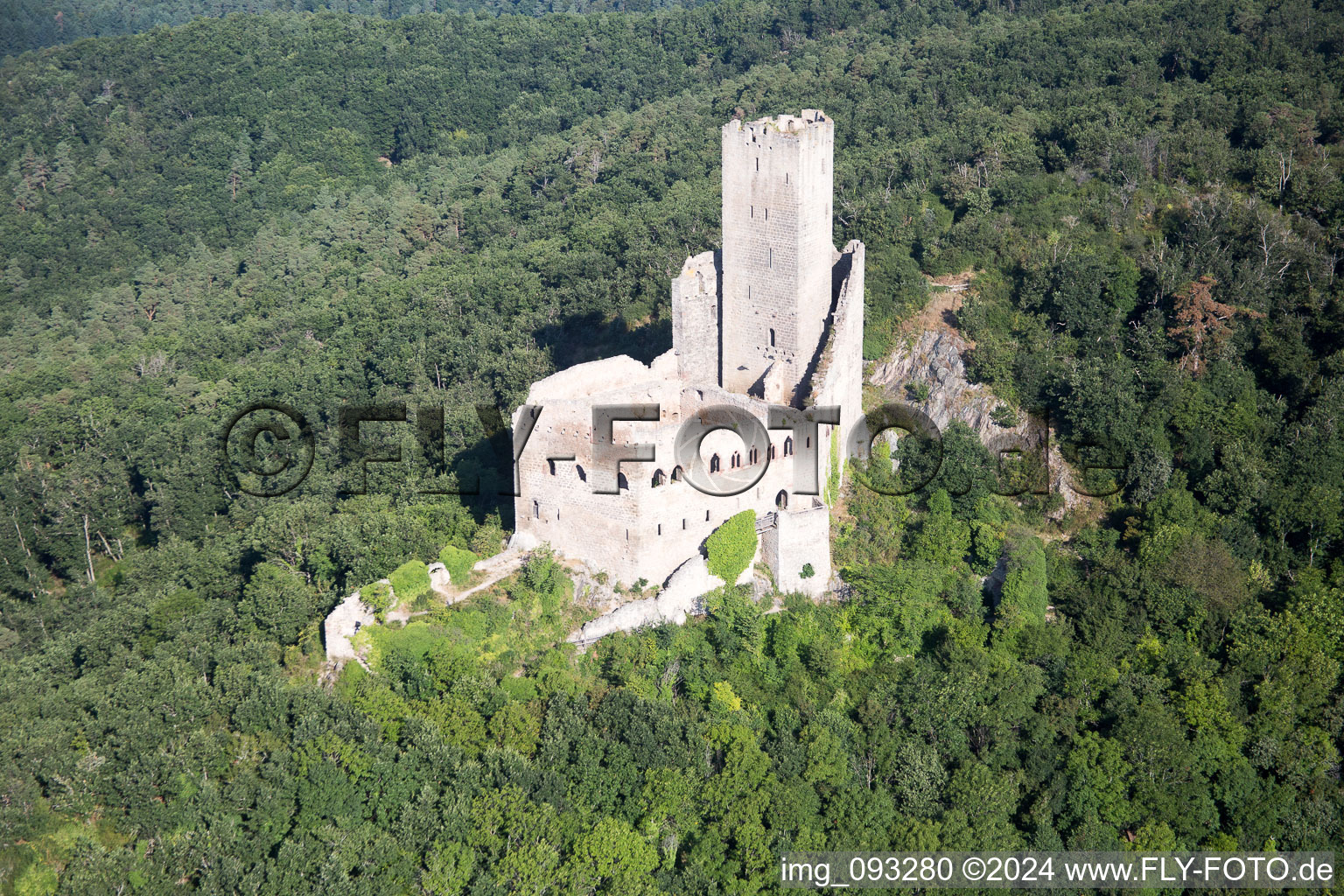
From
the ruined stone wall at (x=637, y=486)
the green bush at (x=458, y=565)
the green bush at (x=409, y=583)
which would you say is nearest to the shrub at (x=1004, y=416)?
the ruined stone wall at (x=637, y=486)

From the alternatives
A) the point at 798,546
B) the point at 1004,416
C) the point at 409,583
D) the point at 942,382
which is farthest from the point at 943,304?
the point at 409,583

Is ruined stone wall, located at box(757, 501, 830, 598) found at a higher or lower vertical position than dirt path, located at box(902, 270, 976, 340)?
lower

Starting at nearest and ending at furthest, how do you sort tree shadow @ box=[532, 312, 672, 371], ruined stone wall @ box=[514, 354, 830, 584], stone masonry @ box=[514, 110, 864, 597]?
ruined stone wall @ box=[514, 354, 830, 584]
stone masonry @ box=[514, 110, 864, 597]
tree shadow @ box=[532, 312, 672, 371]

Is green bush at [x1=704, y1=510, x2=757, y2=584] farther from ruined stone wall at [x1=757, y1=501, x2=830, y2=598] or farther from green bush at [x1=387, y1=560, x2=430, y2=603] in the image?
green bush at [x1=387, y1=560, x2=430, y2=603]

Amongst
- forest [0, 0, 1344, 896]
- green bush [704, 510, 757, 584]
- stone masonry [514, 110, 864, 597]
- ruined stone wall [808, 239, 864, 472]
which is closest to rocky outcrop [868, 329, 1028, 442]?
forest [0, 0, 1344, 896]

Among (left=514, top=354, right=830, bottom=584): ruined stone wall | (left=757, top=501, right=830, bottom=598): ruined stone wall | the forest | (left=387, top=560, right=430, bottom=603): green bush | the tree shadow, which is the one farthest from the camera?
the tree shadow

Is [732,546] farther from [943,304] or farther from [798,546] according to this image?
[943,304]

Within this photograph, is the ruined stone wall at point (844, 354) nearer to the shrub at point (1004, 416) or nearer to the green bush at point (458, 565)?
the shrub at point (1004, 416)
